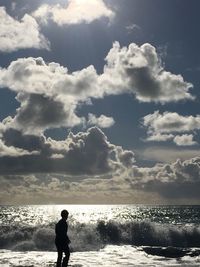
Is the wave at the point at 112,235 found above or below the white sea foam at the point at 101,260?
above

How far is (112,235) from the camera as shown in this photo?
43.5m

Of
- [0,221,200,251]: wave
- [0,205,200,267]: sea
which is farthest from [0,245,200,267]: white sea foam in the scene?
[0,221,200,251]: wave

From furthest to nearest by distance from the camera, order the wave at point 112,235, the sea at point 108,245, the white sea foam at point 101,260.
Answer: the wave at point 112,235, the sea at point 108,245, the white sea foam at point 101,260

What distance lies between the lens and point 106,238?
42938mm

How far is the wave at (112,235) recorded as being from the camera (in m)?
38.1

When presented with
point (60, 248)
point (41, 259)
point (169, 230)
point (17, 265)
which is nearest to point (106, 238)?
point (169, 230)

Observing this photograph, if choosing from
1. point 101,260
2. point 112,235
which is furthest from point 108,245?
point 101,260

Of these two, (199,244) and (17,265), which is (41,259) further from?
(199,244)

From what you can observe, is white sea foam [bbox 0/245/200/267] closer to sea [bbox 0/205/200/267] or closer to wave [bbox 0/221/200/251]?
sea [bbox 0/205/200/267]

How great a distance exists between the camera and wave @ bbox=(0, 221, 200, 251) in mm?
38094

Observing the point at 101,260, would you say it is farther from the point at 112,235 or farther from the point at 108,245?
the point at 112,235

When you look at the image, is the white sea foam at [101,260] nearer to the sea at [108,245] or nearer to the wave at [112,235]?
the sea at [108,245]

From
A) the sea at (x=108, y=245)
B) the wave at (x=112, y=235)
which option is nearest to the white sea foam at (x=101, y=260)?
the sea at (x=108, y=245)

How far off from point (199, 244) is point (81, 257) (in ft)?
57.5
